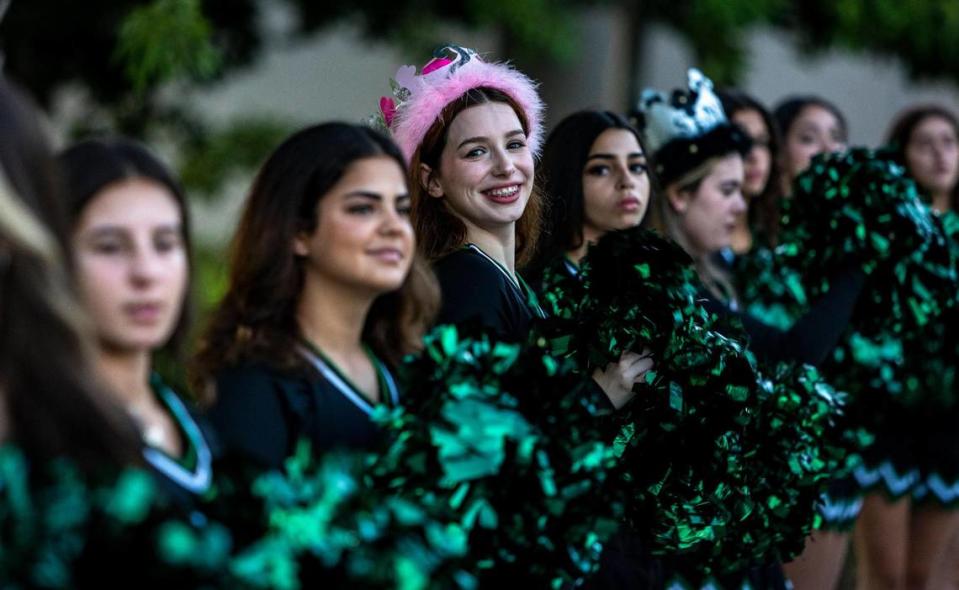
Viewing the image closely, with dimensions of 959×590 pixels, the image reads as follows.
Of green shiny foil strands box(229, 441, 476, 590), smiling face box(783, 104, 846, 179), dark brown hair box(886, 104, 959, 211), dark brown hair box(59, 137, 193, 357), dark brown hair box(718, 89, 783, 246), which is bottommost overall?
green shiny foil strands box(229, 441, 476, 590)

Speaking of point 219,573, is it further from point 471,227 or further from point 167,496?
point 471,227

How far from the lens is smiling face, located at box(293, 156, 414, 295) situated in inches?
120

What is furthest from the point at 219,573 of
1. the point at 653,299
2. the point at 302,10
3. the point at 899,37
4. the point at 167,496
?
the point at 899,37

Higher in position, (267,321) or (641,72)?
(641,72)

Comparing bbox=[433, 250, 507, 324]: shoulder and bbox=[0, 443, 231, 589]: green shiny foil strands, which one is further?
bbox=[433, 250, 507, 324]: shoulder

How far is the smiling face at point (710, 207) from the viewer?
489cm

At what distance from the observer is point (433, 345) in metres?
3.02

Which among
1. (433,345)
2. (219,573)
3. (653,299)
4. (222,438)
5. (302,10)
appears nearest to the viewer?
(219,573)

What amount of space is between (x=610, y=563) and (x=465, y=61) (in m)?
1.24

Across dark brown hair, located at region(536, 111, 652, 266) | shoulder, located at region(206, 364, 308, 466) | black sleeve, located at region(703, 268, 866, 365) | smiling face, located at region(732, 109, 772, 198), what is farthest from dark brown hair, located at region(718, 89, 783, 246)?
shoulder, located at region(206, 364, 308, 466)

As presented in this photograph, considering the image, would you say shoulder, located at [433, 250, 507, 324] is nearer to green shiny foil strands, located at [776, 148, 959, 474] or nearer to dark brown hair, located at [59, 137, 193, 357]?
dark brown hair, located at [59, 137, 193, 357]

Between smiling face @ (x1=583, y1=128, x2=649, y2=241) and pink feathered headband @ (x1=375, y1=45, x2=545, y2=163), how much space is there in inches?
13.3

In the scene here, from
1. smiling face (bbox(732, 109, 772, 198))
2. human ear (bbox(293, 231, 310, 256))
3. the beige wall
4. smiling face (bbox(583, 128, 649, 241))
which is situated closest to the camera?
human ear (bbox(293, 231, 310, 256))

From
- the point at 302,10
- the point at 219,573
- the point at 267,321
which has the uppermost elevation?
the point at 302,10
